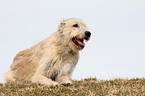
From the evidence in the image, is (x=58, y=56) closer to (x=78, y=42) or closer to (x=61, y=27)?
(x=78, y=42)

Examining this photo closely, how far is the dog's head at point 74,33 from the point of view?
8914 mm

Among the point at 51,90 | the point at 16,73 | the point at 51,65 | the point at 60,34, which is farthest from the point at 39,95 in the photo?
the point at 16,73

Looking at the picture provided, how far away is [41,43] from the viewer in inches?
400

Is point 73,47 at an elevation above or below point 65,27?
below

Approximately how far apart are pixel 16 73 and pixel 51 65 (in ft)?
7.62

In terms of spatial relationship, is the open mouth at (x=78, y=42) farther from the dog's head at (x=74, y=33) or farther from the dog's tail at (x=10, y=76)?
the dog's tail at (x=10, y=76)

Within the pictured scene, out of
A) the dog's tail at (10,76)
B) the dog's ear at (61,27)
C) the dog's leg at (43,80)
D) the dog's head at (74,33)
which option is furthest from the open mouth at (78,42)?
the dog's tail at (10,76)

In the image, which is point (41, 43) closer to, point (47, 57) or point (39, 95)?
point (47, 57)

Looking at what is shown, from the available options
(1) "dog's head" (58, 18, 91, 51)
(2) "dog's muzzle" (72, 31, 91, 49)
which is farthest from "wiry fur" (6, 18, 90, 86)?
(2) "dog's muzzle" (72, 31, 91, 49)

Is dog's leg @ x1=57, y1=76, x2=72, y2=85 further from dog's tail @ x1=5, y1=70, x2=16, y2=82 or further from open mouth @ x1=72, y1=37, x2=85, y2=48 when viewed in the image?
dog's tail @ x1=5, y1=70, x2=16, y2=82

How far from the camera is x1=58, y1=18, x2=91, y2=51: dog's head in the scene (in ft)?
29.2

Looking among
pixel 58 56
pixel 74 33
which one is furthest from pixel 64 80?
pixel 74 33

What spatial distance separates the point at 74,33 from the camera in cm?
903

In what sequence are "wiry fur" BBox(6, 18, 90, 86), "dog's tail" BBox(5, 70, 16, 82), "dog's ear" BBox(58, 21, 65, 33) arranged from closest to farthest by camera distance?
"wiry fur" BBox(6, 18, 90, 86)
"dog's ear" BBox(58, 21, 65, 33)
"dog's tail" BBox(5, 70, 16, 82)
